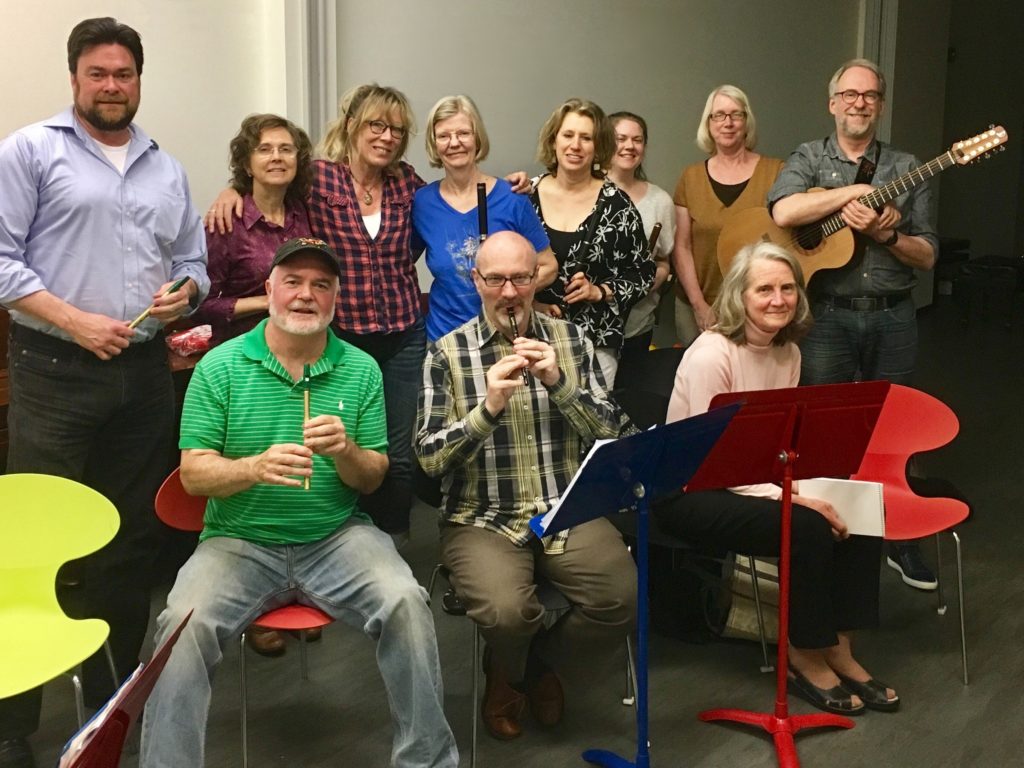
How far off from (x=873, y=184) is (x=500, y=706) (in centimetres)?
210

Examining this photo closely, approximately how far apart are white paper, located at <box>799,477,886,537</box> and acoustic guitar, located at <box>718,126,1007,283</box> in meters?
0.92

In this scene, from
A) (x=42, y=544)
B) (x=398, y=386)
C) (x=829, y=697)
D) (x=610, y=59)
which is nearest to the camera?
(x=42, y=544)

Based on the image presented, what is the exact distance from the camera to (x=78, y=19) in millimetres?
3645

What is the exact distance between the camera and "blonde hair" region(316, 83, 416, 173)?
3.41 metres

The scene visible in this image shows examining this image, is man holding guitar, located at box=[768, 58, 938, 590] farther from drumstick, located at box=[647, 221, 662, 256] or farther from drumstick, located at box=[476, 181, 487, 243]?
drumstick, located at box=[476, 181, 487, 243]

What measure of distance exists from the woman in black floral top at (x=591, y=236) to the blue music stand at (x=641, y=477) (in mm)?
1124

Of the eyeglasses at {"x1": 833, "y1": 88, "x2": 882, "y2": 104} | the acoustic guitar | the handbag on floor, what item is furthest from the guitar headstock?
the handbag on floor

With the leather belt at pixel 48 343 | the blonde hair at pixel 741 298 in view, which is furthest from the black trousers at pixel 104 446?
the blonde hair at pixel 741 298

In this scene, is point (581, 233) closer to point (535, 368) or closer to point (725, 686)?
point (535, 368)

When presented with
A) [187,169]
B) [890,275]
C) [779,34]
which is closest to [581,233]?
[890,275]

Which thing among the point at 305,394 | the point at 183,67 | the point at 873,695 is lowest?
the point at 873,695

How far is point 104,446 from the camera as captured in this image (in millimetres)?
2908

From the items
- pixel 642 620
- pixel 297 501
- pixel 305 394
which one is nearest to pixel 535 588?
pixel 642 620

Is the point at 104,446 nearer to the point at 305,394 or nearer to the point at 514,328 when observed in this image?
the point at 305,394
